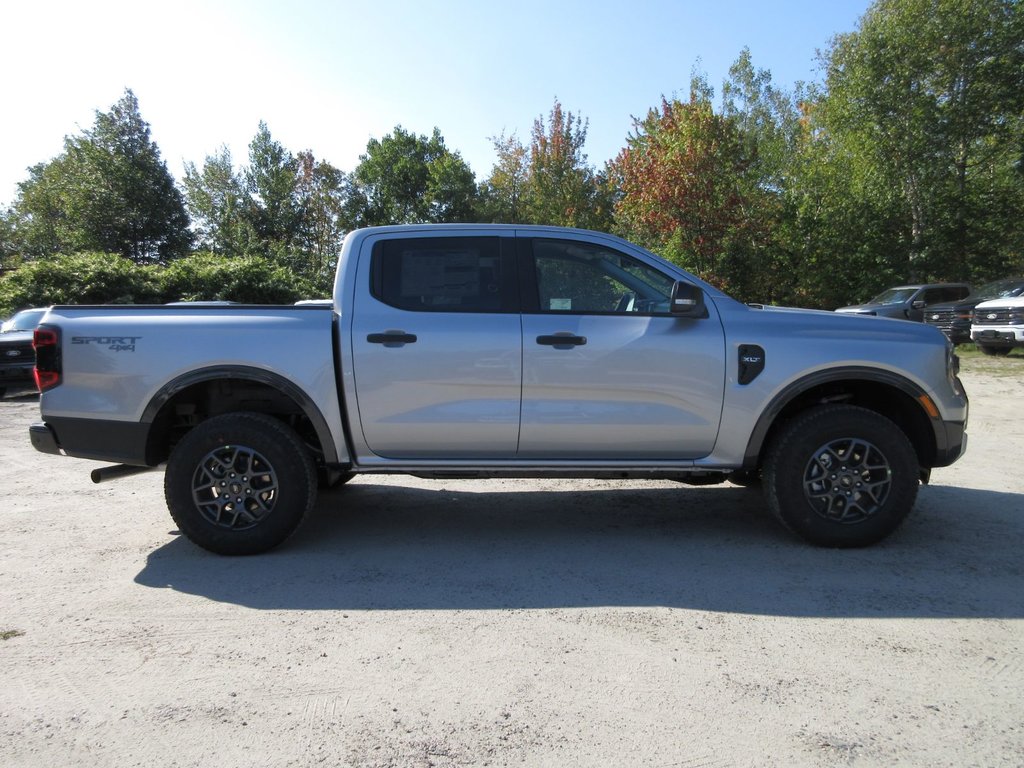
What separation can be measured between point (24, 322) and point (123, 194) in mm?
27565

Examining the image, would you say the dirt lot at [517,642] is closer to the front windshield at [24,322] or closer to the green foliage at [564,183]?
the front windshield at [24,322]

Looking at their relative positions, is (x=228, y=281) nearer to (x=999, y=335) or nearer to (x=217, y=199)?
(x=999, y=335)

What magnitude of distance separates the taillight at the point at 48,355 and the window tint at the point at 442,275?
198 centimetres

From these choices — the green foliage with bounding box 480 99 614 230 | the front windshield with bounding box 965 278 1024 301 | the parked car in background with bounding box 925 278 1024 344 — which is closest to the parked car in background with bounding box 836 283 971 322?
the parked car in background with bounding box 925 278 1024 344

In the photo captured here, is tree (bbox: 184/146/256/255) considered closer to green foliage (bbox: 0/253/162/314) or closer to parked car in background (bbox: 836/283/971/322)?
green foliage (bbox: 0/253/162/314)

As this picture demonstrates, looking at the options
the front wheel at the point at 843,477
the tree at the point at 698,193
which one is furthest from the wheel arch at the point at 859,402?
the tree at the point at 698,193

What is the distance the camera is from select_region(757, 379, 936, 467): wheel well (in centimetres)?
484

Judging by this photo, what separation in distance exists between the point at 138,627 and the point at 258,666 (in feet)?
2.76

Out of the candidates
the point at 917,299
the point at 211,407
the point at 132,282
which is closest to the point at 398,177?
the point at 132,282

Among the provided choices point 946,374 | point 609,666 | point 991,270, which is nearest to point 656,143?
point 991,270

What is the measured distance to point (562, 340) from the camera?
460 centimetres

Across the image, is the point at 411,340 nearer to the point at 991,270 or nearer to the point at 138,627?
the point at 138,627

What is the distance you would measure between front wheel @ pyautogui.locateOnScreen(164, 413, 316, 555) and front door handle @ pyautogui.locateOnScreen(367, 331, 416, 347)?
31.1 inches

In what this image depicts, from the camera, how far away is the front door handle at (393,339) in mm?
4605
